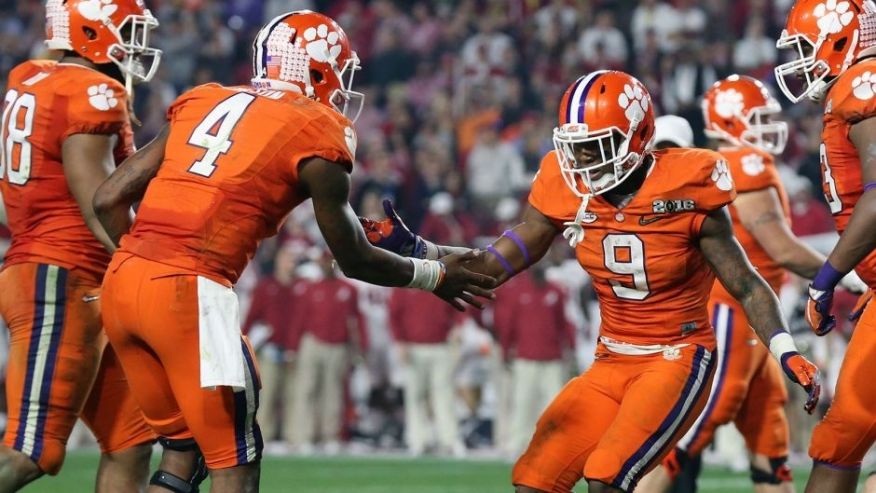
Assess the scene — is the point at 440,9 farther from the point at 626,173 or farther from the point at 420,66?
the point at 626,173

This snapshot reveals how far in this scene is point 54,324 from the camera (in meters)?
5.05

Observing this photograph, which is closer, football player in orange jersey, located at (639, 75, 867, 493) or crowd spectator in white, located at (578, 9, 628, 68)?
football player in orange jersey, located at (639, 75, 867, 493)

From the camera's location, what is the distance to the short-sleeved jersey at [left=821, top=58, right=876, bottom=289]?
186 inches

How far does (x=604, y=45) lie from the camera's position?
48.4 feet

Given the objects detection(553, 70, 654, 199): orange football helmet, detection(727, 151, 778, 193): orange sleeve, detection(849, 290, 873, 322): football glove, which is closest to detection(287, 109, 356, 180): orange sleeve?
detection(553, 70, 654, 199): orange football helmet

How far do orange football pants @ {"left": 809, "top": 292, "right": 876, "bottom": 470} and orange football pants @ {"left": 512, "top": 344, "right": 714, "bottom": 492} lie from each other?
0.45 meters

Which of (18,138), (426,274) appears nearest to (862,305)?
(426,274)

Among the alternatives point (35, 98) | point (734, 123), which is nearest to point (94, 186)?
point (35, 98)

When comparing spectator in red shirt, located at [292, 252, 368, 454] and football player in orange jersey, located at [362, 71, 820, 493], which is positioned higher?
football player in orange jersey, located at [362, 71, 820, 493]

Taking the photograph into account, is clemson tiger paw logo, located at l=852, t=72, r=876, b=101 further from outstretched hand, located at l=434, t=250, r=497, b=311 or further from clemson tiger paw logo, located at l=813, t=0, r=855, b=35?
outstretched hand, located at l=434, t=250, r=497, b=311

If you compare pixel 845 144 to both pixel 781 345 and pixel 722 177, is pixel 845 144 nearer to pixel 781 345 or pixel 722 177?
pixel 722 177

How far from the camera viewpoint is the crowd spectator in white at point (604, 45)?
1470 cm

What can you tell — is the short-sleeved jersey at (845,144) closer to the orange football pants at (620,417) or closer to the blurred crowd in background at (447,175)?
the orange football pants at (620,417)

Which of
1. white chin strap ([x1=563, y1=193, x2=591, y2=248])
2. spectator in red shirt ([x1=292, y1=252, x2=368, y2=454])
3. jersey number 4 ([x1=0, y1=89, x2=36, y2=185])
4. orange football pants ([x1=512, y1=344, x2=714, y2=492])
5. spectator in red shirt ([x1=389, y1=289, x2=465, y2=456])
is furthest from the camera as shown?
spectator in red shirt ([x1=292, y1=252, x2=368, y2=454])
